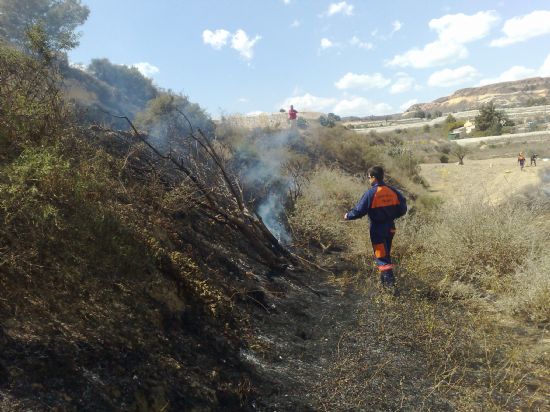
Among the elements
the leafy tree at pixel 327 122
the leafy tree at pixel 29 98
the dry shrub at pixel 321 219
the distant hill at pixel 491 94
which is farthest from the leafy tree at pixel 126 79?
the distant hill at pixel 491 94

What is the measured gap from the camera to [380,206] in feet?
16.2

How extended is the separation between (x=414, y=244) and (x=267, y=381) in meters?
4.27

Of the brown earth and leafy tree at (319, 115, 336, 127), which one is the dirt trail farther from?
the brown earth

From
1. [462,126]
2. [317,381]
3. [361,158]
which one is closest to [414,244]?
[317,381]

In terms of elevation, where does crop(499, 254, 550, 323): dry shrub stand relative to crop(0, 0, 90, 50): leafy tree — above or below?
below

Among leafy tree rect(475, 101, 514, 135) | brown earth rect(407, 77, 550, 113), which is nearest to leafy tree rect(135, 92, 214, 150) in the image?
leafy tree rect(475, 101, 514, 135)

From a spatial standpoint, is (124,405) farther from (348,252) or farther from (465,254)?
(348,252)

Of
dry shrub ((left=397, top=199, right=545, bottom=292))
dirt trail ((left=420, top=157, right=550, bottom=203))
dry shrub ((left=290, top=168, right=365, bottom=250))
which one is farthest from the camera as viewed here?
dirt trail ((left=420, top=157, right=550, bottom=203))

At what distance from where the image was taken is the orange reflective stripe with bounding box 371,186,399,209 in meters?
4.93

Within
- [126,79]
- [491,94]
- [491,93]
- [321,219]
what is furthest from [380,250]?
[491,93]

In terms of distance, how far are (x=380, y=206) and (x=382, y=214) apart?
0.10 m

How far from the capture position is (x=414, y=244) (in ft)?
21.9

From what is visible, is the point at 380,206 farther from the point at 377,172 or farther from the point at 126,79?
the point at 126,79

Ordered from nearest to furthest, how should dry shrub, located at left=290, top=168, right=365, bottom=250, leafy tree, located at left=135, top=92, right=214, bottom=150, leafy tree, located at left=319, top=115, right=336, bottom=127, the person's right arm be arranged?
the person's right arm → dry shrub, located at left=290, top=168, right=365, bottom=250 → leafy tree, located at left=135, top=92, right=214, bottom=150 → leafy tree, located at left=319, top=115, right=336, bottom=127
